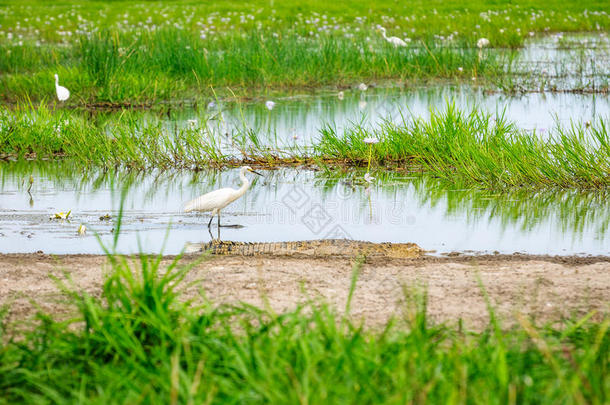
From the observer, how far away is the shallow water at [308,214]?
291 inches

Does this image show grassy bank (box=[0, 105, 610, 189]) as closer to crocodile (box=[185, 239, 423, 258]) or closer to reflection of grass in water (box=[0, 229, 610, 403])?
crocodile (box=[185, 239, 423, 258])

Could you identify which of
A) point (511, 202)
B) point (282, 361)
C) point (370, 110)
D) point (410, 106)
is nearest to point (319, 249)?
point (511, 202)

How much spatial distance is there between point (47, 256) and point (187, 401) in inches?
139

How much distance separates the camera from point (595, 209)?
827 centimetres

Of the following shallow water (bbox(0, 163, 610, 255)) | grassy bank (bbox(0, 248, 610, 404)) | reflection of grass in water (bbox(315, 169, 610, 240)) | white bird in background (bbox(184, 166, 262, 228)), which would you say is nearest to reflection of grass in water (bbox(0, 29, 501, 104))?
shallow water (bbox(0, 163, 610, 255))

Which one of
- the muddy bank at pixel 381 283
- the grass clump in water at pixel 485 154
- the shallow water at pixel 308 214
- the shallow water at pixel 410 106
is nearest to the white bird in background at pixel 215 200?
the shallow water at pixel 308 214

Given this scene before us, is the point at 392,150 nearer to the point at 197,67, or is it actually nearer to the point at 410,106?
the point at 410,106

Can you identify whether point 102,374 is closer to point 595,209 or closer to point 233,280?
point 233,280

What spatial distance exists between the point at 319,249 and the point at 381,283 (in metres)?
1.40

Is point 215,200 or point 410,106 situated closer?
point 215,200

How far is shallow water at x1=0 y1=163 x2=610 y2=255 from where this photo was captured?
7.38 m

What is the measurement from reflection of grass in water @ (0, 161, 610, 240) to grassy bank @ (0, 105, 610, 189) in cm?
20

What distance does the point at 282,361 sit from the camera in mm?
3641

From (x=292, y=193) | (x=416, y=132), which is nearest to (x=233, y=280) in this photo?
(x=292, y=193)
